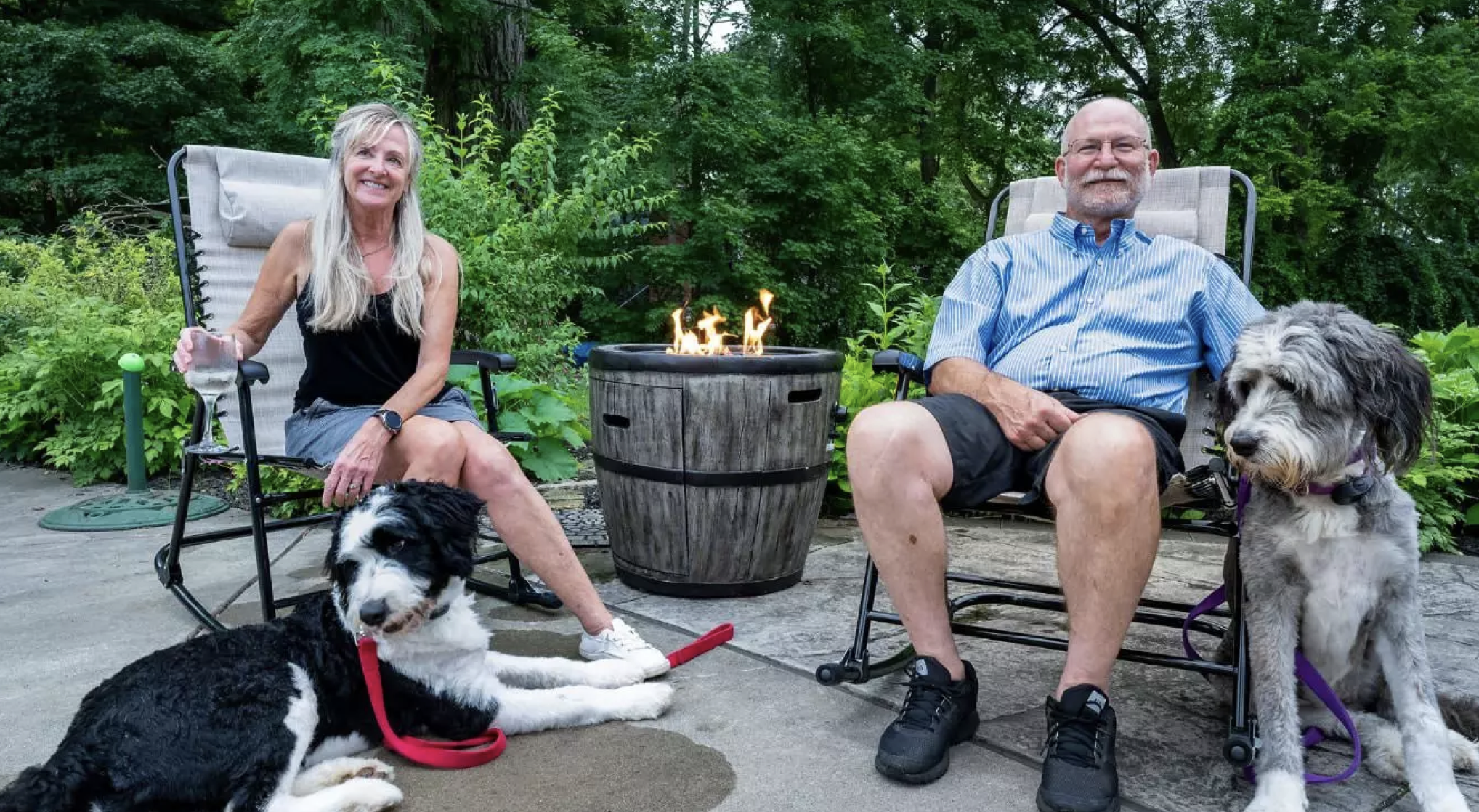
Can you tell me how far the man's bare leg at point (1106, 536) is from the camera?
1835 millimetres

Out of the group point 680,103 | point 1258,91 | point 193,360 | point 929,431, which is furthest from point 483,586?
point 1258,91

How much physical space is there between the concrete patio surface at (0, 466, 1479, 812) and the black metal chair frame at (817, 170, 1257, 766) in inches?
3.6

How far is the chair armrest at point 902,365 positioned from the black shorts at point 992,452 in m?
0.21

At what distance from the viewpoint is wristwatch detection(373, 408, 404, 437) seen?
240 centimetres

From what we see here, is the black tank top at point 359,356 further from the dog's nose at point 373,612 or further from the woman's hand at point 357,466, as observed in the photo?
the dog's nose at point 373,612

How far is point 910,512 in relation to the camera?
6.66 ft

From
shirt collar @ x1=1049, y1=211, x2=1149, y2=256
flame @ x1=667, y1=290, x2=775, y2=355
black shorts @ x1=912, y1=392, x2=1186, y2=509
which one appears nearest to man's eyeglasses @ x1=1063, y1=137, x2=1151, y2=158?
shirt collar @ x1=1049, y1=211, x2=1149, y2=256

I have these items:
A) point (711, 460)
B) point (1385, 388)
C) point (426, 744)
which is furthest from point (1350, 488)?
point (426, 744)

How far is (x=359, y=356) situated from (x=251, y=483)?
0.43m

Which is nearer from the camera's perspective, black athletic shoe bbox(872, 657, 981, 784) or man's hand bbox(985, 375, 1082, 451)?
black athletic shoe bbox(872, 657, 981, 784)

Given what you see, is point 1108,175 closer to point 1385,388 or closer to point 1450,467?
point 1385,388

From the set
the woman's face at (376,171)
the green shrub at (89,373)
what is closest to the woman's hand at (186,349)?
the woman's face at (376,171)

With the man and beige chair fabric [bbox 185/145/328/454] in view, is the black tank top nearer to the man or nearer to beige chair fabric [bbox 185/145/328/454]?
beige chair fabric [bbox 185/145/328/454]

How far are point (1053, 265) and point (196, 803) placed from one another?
7.08ft
